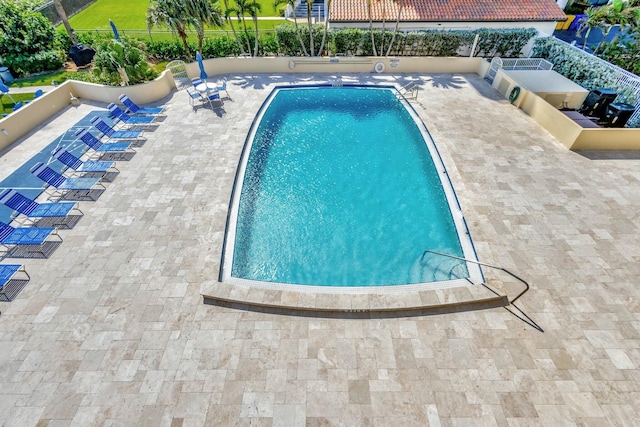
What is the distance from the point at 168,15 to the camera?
18906 millimetres

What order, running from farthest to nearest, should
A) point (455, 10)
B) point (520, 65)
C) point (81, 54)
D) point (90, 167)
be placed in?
point (455, 10), point (81, 54), point (520, 65), point (90, 167)

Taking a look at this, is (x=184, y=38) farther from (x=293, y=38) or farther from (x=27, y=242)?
(x=27, y=242)

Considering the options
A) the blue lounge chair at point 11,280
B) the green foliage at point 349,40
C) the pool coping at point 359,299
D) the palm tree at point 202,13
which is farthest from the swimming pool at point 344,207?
the green foliage at point 349,40

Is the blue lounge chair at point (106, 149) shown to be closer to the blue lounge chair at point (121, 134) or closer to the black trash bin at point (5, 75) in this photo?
the blue lounge chair at point (121, 134)

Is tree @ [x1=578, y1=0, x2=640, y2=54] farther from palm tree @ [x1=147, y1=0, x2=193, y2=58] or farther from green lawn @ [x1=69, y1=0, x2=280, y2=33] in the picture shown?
green lawn @ [x1=69, y1=0, x2=280, y2=33]

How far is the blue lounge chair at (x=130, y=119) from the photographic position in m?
15.6

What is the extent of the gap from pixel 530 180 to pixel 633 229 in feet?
11.6

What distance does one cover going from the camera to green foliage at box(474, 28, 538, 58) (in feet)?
75.2

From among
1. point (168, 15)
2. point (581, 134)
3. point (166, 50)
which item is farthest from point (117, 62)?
point (581, 134)

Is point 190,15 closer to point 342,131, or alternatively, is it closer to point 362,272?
point 342,131

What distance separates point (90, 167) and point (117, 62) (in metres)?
8.79

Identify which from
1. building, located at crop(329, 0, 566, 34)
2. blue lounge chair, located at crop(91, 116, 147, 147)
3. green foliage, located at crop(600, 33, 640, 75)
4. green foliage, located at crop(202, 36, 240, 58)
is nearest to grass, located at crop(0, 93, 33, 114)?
blue lounge chair, located at crop(91, 116, 147, 147)

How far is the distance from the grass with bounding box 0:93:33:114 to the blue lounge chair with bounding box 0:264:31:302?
14.0m

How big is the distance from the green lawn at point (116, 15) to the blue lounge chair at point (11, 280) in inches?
1266
